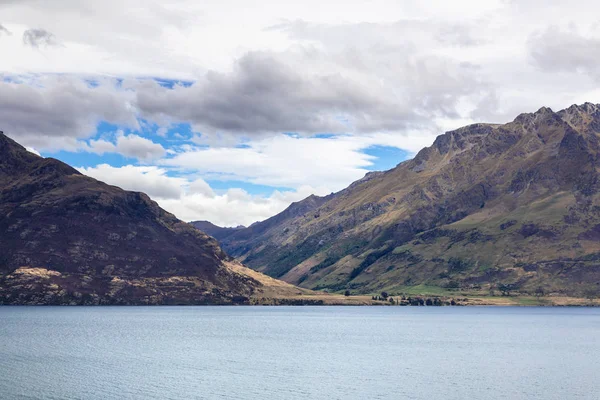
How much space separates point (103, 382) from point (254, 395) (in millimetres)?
34899

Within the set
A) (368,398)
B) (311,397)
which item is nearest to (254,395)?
(311,397)

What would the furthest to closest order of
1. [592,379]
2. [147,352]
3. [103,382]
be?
1. [147,352]
2. [592,379]
3. [103,382]

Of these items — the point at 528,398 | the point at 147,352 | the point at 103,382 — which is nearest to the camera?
the point at 528,398

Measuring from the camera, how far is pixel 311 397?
5049 inches

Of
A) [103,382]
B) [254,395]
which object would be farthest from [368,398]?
[103,382]

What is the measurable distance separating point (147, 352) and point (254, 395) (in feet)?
256

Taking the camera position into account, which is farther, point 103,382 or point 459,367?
point 459,367

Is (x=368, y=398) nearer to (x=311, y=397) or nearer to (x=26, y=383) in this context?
(x=311, y=397)

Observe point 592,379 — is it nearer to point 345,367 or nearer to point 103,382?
point 345,367

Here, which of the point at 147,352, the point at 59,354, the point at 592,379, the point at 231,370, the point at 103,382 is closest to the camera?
the point at 103,382

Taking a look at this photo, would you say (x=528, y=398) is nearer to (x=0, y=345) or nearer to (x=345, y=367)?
(x=345, y=367)

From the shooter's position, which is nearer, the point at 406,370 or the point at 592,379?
the point at 592,379

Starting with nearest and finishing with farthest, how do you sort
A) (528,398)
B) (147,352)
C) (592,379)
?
(528,398) < (592,379) < (147,352)

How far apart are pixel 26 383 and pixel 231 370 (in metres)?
49.0
